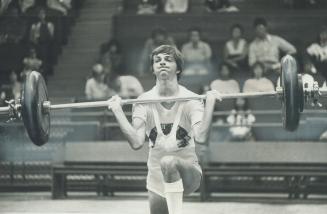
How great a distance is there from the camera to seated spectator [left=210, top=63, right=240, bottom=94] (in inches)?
392

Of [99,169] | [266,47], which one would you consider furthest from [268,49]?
[99,169]

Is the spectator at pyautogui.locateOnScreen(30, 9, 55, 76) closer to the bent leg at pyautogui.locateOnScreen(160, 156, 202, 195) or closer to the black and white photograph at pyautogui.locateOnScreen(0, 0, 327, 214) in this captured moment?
the black and white photograph at pyautogui.locateOnScreen(0, 0, 327, 214)

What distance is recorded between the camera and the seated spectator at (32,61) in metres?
11.3

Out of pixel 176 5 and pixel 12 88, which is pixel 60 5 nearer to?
pixel 176 5

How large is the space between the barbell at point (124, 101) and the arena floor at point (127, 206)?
7.79 feet

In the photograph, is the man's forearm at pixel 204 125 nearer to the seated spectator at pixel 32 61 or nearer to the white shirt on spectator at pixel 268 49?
the white shirt on spectator at pixel 268 49

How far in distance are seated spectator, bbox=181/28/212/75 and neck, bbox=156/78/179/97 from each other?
5.31 metres

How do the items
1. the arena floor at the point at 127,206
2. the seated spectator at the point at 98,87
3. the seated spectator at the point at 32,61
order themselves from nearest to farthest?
the arena floor at the point at 127,206 → the seated spectator at the point at 98,87 → the seated spectator at the point at 32,61

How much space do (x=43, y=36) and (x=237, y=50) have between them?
3.37 metres

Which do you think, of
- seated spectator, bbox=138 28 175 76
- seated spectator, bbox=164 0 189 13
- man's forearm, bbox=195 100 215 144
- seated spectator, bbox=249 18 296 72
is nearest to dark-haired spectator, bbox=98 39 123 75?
seated spectator, bbox=138 28 175 76

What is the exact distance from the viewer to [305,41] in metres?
11.5

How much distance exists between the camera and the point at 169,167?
5.10m

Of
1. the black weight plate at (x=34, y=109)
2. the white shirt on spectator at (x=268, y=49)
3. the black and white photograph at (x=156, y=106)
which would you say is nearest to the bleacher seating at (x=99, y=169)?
the black and white photograph at (x=156, y=106)

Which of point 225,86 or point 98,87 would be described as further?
point 98,87
